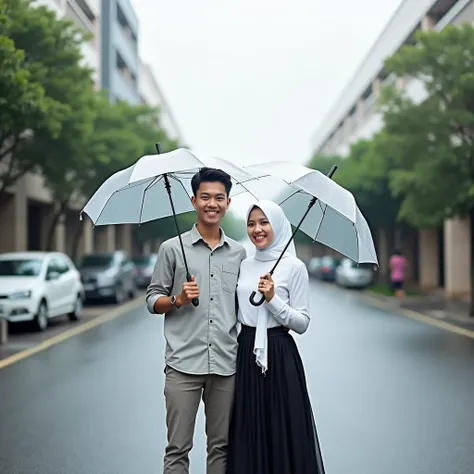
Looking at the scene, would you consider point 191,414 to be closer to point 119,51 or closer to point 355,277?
point 355,277

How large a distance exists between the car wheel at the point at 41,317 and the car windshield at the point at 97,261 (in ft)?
28.2

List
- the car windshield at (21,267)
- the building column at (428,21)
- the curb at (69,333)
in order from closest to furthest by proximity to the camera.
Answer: the curb at (69,333) < the car windshield at (21,267) < the building column at (428,21)

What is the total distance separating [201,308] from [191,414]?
0.53 m

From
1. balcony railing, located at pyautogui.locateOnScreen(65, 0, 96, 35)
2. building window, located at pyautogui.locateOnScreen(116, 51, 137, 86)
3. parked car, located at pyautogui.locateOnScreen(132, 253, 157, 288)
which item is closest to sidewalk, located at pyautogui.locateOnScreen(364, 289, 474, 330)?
parked car, located at pyautogui.locateOnScreen(132, 253, 157, 288)

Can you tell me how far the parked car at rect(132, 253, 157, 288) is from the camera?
34.4 m

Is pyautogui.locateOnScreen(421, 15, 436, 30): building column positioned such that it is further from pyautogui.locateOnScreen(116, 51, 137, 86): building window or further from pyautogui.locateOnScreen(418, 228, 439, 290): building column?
pyautogui.locateOnScreen(116, 51, 137, 86): building window

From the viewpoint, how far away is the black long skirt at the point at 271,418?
414 centimetres

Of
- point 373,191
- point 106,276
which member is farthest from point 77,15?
point 106,276

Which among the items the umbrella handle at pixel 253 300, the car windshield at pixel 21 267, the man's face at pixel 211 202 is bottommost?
the car windshield at pixel 21 267

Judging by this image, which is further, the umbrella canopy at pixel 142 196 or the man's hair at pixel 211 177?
the umbrella canopy at pixel 142 196

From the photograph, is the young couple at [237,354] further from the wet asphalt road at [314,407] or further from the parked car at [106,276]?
the parked car at [106,276]

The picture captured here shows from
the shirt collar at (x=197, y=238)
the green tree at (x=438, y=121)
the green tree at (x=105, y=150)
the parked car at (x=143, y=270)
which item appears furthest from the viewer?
the parked car at (x=143, y=270)

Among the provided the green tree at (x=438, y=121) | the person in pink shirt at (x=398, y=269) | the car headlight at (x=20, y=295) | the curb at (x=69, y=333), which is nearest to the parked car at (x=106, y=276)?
A: the curb at (x=69, y=333)

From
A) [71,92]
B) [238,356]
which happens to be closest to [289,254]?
[238,356]
